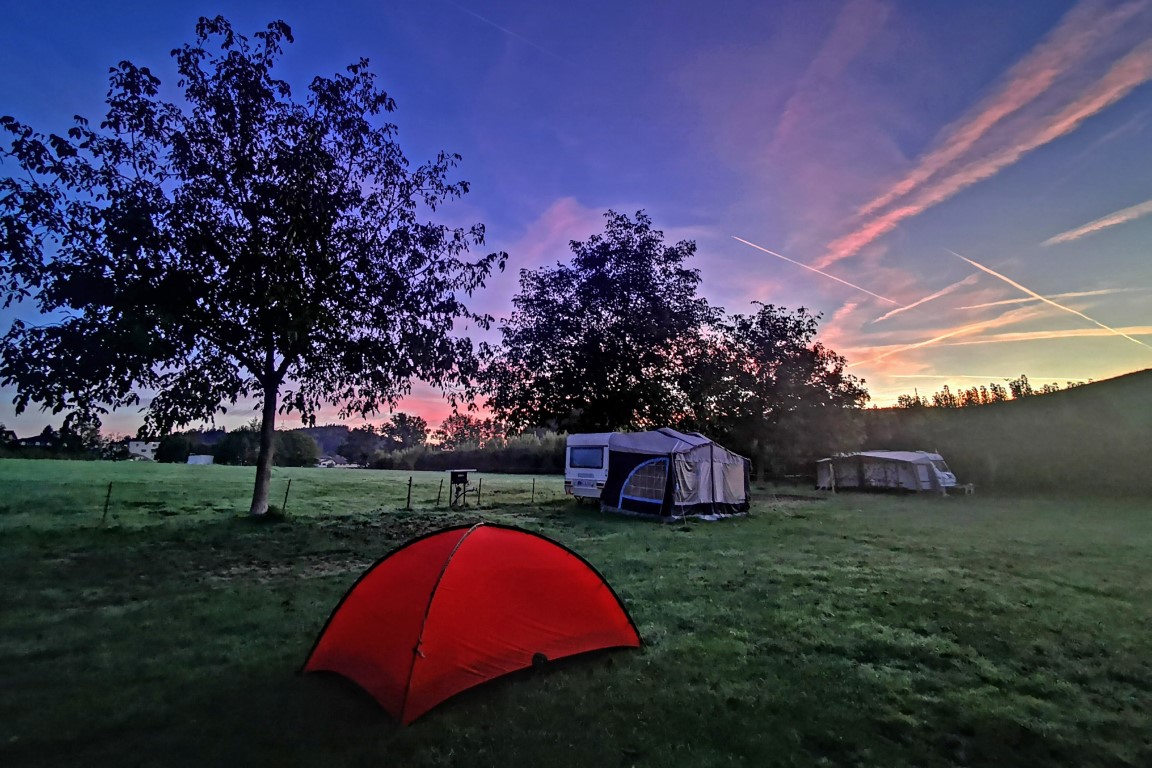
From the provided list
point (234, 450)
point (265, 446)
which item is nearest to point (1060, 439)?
point (265, 446)

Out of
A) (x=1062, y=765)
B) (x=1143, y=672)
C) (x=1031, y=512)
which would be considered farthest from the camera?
(x=1031, y=512)

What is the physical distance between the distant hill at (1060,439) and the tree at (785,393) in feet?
18.2

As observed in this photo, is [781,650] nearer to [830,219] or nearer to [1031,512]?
[830,219]

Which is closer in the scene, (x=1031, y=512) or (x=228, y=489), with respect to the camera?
(x=1031, y=512)

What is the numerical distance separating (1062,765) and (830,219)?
13.4 meters

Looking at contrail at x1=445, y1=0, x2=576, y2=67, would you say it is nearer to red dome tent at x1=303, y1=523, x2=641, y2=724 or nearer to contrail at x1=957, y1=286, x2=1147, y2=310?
red dome tent at x1=303, y1=523, x2=641, y2=724

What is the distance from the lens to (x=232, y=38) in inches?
486

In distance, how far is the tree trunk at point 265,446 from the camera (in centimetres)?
1345

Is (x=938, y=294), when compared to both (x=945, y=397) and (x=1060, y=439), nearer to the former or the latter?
(x=1060, y=439)

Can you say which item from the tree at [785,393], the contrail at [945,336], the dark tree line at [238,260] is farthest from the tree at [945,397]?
the dark tree line at [238,260]

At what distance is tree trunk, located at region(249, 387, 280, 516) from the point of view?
13445 millimetres

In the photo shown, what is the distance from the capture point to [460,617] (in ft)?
13.7

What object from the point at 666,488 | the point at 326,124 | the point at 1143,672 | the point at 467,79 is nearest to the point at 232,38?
the point at 326,124

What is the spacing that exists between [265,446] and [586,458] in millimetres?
11528
